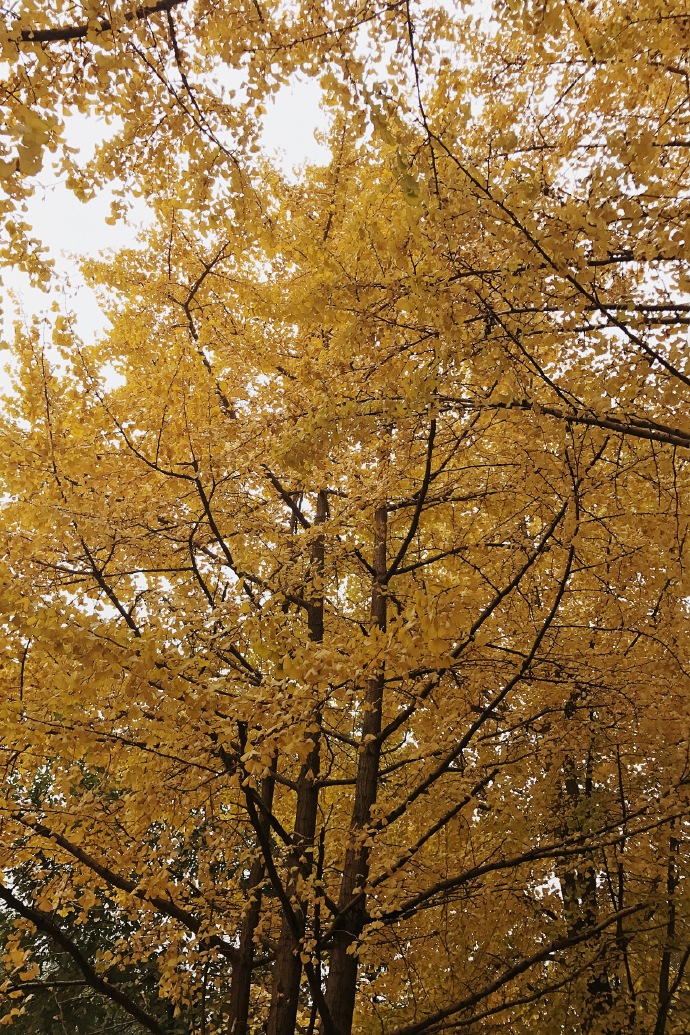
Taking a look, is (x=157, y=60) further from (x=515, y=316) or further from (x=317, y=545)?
(x=317, y=545)

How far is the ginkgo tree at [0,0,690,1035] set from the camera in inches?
93.9

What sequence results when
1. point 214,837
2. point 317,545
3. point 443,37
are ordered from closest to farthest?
1. point 443,37
2. point 214,837
3. point 317,545

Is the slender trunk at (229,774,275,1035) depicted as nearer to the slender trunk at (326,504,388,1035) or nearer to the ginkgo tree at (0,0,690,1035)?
the ginkgo tree at (0,0,690,1035)

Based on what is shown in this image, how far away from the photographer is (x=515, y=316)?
291cm

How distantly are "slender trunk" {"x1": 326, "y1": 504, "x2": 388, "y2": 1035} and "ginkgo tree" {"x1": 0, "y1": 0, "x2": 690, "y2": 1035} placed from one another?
3 cm

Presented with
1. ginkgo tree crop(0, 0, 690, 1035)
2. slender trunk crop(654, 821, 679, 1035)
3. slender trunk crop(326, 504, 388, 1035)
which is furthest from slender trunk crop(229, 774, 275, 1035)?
slender trunk crop(654, 821, 679, 1035)

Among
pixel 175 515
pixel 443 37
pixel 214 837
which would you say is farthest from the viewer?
pixel 175 515

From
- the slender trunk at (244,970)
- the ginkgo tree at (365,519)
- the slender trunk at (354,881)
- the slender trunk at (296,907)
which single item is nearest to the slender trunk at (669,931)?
the ginkgo tree at (365,519)

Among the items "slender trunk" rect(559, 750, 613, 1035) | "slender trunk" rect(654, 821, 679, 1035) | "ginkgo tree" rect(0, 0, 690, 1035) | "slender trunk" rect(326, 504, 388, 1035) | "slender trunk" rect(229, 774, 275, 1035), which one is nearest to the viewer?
"ginkgo tree" rect(0, 0, 690, 1035)

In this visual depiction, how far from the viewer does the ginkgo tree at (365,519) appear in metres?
2.38

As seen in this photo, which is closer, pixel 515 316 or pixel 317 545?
pixel 515 316

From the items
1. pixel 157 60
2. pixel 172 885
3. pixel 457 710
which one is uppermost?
pixel 157 60

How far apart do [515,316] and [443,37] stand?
42.8 inches

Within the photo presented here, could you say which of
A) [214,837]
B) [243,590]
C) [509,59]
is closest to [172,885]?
[214,837]
